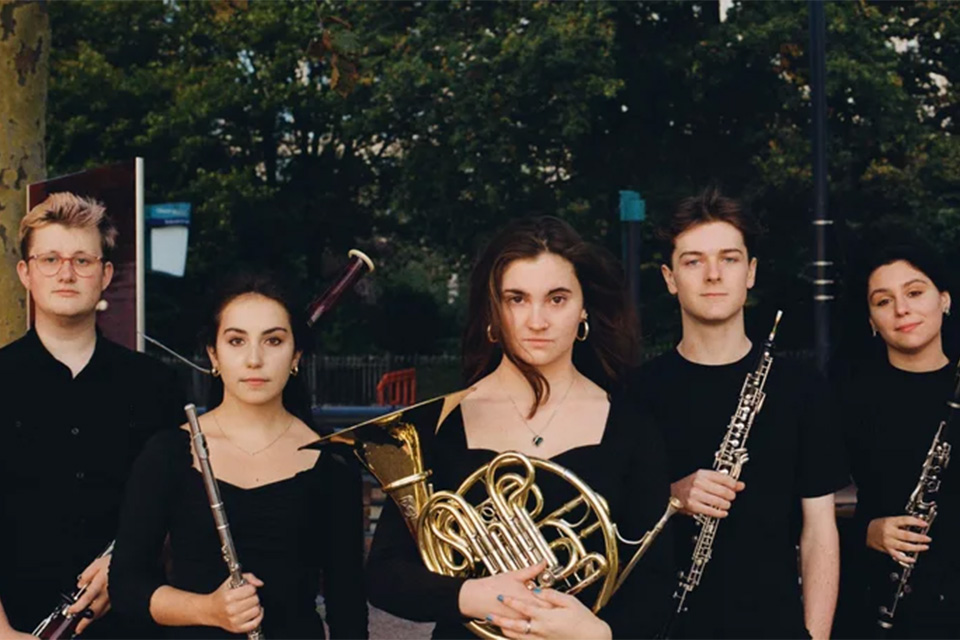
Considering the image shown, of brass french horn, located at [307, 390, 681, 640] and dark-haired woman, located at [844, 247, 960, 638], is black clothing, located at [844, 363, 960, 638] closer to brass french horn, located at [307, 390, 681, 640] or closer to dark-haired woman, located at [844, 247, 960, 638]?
dark-haired woman, located at [844, 247, 960, 638]

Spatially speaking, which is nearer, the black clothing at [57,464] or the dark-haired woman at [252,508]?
the dark-haired woman at [252,508]

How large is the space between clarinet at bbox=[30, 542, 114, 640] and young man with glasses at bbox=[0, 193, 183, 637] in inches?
1.8

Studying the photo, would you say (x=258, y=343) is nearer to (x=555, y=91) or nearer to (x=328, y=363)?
(x=555, y=91)

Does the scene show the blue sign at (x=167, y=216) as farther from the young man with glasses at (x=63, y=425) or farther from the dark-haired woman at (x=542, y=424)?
the dark-haired woman at (x=542, y=424)

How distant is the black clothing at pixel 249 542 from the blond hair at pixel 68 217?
0.78 metres

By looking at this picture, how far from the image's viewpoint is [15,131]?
17.5ft

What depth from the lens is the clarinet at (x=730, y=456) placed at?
3.62 m

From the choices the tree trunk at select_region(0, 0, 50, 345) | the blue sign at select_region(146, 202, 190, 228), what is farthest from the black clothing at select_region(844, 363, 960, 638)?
the blue sign at select_region(146, 202, 190, 228)

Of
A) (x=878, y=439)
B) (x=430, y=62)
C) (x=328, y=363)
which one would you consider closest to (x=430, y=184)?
(x=430, y=62)

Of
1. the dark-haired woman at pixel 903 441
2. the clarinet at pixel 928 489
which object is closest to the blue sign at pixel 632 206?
the dark-haired woman at pixel 903 441

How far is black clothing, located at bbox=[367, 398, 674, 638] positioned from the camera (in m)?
3.09

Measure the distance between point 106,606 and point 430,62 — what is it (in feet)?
74.7

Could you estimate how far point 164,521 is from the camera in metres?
3.37

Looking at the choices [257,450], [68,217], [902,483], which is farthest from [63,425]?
[902,483]
